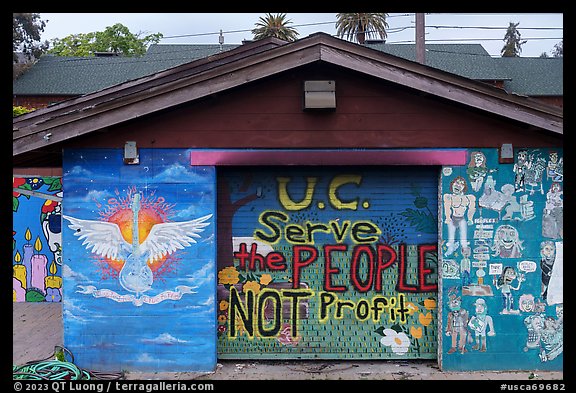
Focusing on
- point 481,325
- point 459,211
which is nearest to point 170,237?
point 459,211

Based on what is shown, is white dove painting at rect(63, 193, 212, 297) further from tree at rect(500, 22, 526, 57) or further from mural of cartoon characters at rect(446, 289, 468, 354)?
tree at rect(500, 22, 526, 57)

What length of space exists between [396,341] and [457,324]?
0.86 m

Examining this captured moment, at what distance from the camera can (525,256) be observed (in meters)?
7.41

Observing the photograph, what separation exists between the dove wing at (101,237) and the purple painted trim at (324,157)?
1390 millimetres

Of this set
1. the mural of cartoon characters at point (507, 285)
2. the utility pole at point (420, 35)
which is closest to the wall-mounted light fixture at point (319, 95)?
the mural of cartoon characters at point (507, 285)

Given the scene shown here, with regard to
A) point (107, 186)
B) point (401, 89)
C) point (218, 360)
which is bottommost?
point (218, 360)

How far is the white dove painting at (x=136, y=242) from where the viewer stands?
24.2 ft

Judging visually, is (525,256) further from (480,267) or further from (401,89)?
(401,89)

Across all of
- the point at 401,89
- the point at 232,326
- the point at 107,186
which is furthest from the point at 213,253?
the point at 401,89

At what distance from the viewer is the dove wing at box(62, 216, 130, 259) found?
739cm

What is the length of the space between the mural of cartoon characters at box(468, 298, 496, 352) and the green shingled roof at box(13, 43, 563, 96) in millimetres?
22546

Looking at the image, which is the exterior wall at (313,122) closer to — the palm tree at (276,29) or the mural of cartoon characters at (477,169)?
the mural of cartoon characters at (477,169)

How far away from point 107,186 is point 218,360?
2.78 meters

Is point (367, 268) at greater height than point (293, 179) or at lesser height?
lesser
